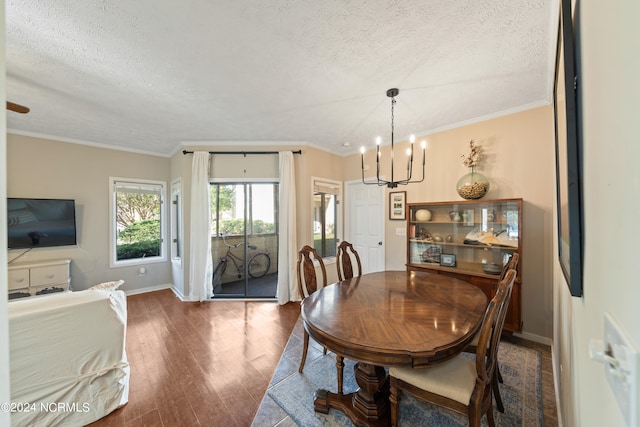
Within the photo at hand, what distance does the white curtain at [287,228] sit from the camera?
381 centimetres

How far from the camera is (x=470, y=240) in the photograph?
116 inches

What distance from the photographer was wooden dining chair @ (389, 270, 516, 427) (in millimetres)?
1176

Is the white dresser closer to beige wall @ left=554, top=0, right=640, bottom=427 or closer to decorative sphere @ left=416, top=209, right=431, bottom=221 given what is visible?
decorative sphere @ left=416, top=209, right=431, bottom=221

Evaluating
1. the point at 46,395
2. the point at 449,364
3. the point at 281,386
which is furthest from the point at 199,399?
the point at 449,364

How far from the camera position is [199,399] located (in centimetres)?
183

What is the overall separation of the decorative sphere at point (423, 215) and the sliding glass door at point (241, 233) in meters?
2.23

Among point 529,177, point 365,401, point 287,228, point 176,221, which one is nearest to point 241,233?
point 287,228

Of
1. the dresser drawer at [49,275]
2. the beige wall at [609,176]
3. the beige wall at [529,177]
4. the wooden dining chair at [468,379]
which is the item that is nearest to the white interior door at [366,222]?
the beige wall at [529,177]

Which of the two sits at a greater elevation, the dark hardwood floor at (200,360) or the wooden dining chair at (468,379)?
the wooden dining chair at (468,379)

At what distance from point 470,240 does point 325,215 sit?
7.41 feet

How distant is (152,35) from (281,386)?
2748 mm

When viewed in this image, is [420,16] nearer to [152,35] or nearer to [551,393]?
[152,35]

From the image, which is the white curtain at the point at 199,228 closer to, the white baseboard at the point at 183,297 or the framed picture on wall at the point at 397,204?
the white baseboard at the point at 183,297

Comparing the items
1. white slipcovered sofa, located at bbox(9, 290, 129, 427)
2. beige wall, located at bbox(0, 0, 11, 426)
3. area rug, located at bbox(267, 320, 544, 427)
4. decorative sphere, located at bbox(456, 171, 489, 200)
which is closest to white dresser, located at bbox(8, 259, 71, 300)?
white slipcovered sofa, located at bbox(9, 290, 129, 427)
